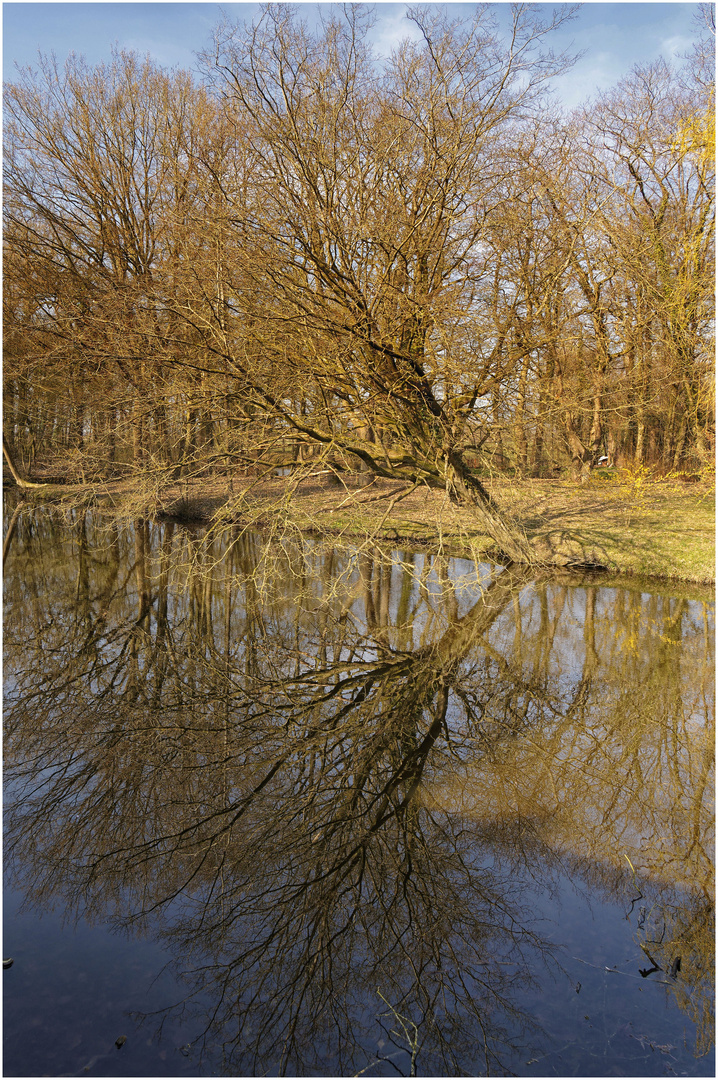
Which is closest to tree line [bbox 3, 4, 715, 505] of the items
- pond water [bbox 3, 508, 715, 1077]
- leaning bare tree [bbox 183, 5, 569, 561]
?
leaning bare tree [bbox 183, 5, 569, 561]

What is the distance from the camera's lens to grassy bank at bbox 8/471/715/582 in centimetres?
1177

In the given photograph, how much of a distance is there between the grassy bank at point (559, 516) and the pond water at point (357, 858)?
11.1ft

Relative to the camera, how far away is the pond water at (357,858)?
3.20 metres

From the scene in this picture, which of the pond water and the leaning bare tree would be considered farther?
the leaning bare tree

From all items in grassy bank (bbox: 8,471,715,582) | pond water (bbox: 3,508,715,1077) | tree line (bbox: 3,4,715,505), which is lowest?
pond water (bbox: 3,508,715,1077)

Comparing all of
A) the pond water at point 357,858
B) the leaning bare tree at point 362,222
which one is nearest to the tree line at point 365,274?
the leaning bare tree at point 362,222

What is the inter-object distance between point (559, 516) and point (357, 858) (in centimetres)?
1262

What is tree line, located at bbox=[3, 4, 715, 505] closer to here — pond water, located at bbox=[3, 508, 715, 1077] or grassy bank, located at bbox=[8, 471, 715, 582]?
grassy bank, located at bbox=[8, 471, 715, 582]

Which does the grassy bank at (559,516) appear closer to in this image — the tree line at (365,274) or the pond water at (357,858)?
the tree line at (365,274)

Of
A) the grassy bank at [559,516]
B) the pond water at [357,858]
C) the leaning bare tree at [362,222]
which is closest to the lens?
the pond water at [357,858]

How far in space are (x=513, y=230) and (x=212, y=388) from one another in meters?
4.97

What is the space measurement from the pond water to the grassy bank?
133 inches

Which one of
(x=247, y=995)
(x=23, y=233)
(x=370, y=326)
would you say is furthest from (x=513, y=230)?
(x=23, y=233)

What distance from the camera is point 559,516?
15.8 meters
